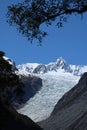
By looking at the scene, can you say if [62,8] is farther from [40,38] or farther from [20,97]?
[20,97]

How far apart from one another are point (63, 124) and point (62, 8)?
570 feet

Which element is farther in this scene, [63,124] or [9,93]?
[63,124]

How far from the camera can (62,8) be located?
545 inches

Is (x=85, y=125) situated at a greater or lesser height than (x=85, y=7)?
greater

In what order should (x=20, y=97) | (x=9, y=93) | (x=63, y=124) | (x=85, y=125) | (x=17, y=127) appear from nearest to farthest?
(x=20, y=97) < (x=9, y=93) < (x=17, y=127) < (x=85, y=125) < (x=63, y=124)

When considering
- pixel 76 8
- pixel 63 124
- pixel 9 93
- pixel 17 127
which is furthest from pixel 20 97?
pixel 63 124

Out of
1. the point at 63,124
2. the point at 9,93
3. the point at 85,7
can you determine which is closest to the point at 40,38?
the point at 85,7

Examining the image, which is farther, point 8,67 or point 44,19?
point 8,67

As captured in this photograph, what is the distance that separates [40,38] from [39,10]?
1.03 m

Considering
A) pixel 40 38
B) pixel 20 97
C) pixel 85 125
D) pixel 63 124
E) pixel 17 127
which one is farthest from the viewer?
pixel 63 124

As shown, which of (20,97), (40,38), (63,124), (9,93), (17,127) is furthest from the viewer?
(63,124)

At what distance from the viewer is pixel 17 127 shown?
107312 millimetres

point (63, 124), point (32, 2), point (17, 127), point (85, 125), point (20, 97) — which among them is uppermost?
point (63, 124)

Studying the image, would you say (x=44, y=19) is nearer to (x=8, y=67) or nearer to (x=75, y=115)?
(x=8, y=67)
